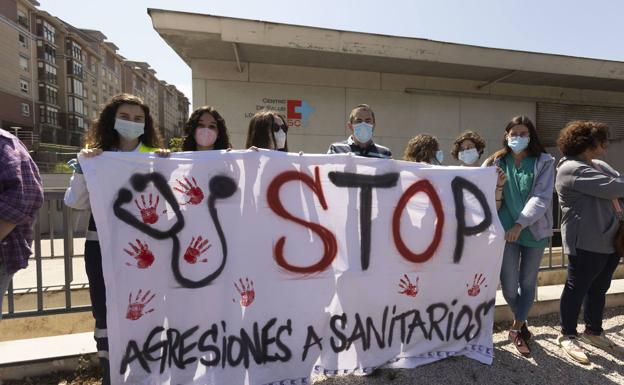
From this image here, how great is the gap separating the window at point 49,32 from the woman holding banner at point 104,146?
61189mm

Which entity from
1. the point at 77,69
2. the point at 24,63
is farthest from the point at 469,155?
the point at 77,69

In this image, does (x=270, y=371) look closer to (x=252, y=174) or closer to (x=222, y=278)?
(x=222, y=278)

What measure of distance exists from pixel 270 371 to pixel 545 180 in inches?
98.8

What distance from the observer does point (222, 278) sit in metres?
2.39

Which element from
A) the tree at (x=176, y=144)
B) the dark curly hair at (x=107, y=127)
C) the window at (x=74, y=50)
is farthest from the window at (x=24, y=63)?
the dark curly hair at (x=107, y=127)

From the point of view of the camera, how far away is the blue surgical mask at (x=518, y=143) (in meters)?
2.96

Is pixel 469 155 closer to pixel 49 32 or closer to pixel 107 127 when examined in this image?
pixel 107 127

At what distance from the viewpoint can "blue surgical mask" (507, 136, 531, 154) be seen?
2965 millimetres

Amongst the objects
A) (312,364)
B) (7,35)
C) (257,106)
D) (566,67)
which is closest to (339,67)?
(257,106)

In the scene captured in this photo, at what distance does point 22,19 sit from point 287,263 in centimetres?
5835

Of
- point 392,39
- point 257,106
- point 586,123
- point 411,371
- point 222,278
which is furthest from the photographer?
point 257,106

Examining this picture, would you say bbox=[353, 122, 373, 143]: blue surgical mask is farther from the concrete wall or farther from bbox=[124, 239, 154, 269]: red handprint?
the concrete wall

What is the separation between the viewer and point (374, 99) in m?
8.84

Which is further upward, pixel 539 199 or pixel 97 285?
pixel 539 199
